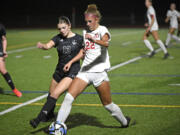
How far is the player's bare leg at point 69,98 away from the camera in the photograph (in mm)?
6000

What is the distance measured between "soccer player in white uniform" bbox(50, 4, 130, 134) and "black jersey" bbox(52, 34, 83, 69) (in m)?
0.55

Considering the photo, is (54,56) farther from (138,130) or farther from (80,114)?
(138,130)

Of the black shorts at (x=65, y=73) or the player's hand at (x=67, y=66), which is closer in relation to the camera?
the player's hand at (x=67, y=66)

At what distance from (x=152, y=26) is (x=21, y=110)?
9200 millimetres

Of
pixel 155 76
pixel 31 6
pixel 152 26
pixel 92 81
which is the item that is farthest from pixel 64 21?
pixel 31 6

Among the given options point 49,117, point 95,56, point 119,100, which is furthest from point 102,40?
point 119,100

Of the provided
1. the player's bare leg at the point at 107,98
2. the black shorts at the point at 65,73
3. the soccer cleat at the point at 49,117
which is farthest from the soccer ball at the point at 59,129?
the soccer cleat at the point at 49,117

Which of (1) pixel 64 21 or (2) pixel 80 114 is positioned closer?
(1) pixel 64 21

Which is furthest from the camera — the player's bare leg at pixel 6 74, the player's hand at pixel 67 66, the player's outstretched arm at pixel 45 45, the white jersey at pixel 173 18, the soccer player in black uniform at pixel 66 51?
the white jersey at pixel 173 18

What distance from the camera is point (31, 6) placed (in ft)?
194

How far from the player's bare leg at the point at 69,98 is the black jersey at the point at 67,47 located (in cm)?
83

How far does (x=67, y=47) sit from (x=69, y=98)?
45.4 inches

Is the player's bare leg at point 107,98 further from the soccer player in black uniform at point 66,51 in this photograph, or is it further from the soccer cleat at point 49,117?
the soccer cleat at point 49,117

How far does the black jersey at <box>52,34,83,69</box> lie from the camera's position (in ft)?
22.4
